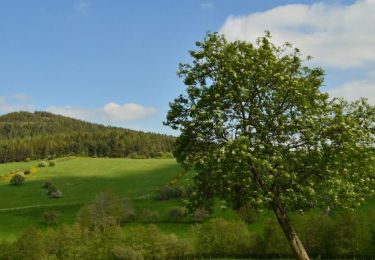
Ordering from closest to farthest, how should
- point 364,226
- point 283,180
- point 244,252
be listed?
point 283,180
point 364,226
point 244,252

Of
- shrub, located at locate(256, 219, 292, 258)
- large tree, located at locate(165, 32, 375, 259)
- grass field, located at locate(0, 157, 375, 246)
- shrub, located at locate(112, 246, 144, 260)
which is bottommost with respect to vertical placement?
shrub, located at locate(112, 246, 144, 260)

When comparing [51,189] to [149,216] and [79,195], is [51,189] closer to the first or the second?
[79,195]

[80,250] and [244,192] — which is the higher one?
[244,192]

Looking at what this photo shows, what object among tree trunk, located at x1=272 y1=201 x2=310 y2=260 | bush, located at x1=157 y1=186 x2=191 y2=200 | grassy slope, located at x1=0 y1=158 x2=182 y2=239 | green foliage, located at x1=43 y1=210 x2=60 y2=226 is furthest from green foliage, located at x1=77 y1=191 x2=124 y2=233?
tree trunk, located at x1=272 y1=201 x2=310 y2=260

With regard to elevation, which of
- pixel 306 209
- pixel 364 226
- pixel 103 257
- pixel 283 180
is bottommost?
pixel 103 257

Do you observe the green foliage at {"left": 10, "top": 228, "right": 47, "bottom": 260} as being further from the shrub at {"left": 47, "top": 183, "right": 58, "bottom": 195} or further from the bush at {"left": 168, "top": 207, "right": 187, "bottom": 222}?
the shrub at {"left": 47, "top": 183, "right": 58, "bottom": 195}

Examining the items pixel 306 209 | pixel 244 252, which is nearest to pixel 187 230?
pixel 244 252

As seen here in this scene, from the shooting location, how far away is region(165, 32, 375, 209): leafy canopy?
75.2 feet

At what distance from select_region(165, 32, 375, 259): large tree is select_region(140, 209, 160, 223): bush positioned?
10268 cm

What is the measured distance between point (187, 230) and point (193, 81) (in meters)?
94.0

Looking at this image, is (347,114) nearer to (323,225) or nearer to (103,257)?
(323,225)

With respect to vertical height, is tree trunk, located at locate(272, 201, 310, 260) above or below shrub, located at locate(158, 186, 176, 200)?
above

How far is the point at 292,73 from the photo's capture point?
24.6m

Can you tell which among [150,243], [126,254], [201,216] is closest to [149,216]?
[201,216]
